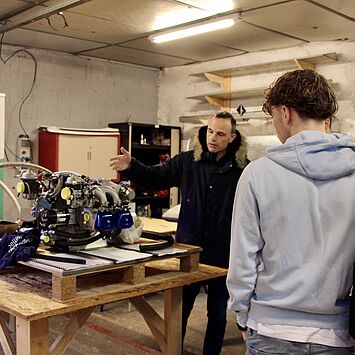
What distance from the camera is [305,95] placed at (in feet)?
4.60

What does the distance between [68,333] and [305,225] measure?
1.19 meters

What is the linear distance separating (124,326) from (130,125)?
2.61 m

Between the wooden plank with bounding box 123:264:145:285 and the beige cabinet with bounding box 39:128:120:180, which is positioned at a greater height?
the beige cabinet with bounding box 39:128:120:180

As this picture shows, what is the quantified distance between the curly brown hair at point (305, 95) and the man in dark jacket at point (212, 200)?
1.45 m

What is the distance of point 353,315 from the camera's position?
52.8 inches

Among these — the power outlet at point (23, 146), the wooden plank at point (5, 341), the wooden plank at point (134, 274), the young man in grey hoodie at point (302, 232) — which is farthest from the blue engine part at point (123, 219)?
the power outlet at point (23, 146)

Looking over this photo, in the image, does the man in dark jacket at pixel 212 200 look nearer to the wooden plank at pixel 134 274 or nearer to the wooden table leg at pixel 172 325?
the wooden table leg at pixel 172 325

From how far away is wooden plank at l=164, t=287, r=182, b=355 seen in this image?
7.84ft

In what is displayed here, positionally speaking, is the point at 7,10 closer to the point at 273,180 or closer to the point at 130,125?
the point at 130,125

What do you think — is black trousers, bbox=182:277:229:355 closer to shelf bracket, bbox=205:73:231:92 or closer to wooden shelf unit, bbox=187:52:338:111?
wooden shelf unit, bbox=187:52:338:111

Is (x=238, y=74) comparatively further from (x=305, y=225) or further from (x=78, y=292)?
(x=305, y=225)

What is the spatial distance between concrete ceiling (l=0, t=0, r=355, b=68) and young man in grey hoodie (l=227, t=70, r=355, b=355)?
2600 millimetres

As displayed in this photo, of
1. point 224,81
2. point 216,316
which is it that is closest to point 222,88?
point 224,81

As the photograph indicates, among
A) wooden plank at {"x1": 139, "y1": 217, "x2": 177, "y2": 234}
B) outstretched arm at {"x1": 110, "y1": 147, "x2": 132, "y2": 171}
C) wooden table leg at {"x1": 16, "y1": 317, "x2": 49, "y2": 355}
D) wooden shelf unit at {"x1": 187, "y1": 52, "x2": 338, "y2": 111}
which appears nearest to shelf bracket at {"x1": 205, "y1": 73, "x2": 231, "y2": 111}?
wooden shelf unit at {"x1": 187, "y1": 52, "x2": 338, "y2": 111}
